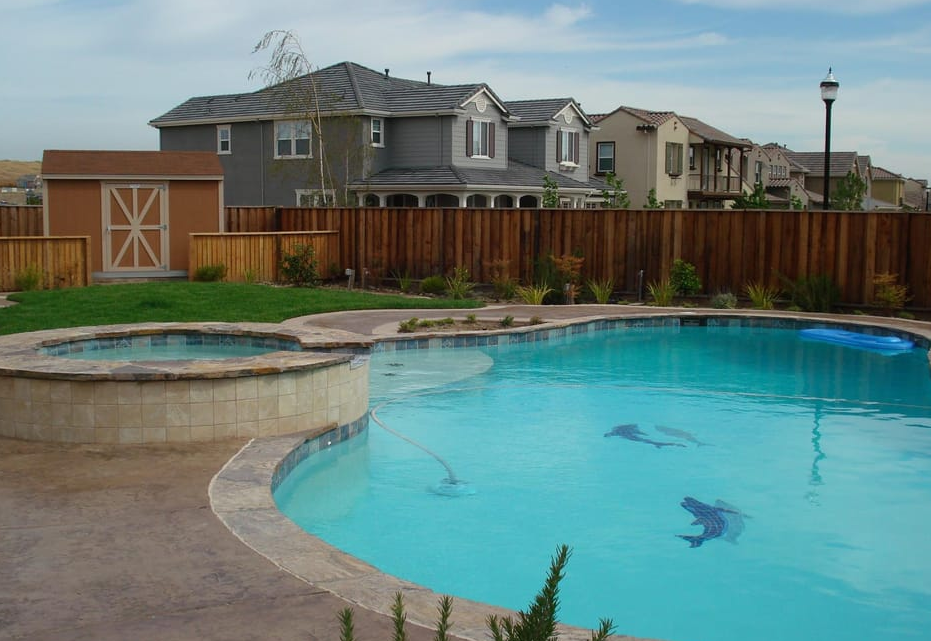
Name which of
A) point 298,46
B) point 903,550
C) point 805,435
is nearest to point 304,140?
point 298,46

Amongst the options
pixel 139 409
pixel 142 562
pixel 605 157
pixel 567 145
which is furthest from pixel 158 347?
pixel 605 157

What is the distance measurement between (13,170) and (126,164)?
2598 inches

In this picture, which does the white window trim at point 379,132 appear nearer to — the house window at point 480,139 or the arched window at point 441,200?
the arched window at point 441,200

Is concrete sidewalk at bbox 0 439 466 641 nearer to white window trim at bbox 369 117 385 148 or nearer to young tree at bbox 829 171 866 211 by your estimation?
white window trim at bbox 369 117 385 148

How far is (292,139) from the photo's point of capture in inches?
1288

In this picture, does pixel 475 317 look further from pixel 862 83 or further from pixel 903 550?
pixel 862 83

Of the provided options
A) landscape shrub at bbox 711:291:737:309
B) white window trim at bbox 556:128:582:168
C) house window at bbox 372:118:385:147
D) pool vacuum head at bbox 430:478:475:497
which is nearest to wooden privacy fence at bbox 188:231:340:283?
landscape shrub at bbox 711:291:737:309

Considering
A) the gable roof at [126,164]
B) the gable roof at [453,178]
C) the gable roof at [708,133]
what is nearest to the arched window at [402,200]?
the gable roof at [453,178]

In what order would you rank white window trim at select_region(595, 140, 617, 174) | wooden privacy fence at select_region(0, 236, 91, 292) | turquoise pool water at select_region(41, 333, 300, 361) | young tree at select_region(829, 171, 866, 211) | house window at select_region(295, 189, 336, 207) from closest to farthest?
turquoise pool water at select_region(41, 333, 300, 361), wooden privacy fence at select_region(0, 236, 91, 292), house window at select_region(295, 189, 336, 207), young tree at select_region(829, 171, 866, 211), white window trim at select_region(595, 140, 617, 174)

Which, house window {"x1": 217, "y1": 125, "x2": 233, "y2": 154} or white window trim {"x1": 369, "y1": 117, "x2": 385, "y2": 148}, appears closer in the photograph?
white window trim {"x1": 369, "y1": 117, "x2": 385, "y2": 148}

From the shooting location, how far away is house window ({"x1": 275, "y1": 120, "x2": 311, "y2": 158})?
3222 cm

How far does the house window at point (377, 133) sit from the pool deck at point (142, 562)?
1052 inches

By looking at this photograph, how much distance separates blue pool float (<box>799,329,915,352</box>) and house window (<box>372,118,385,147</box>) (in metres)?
20.3

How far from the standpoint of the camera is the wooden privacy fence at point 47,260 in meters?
17.6
